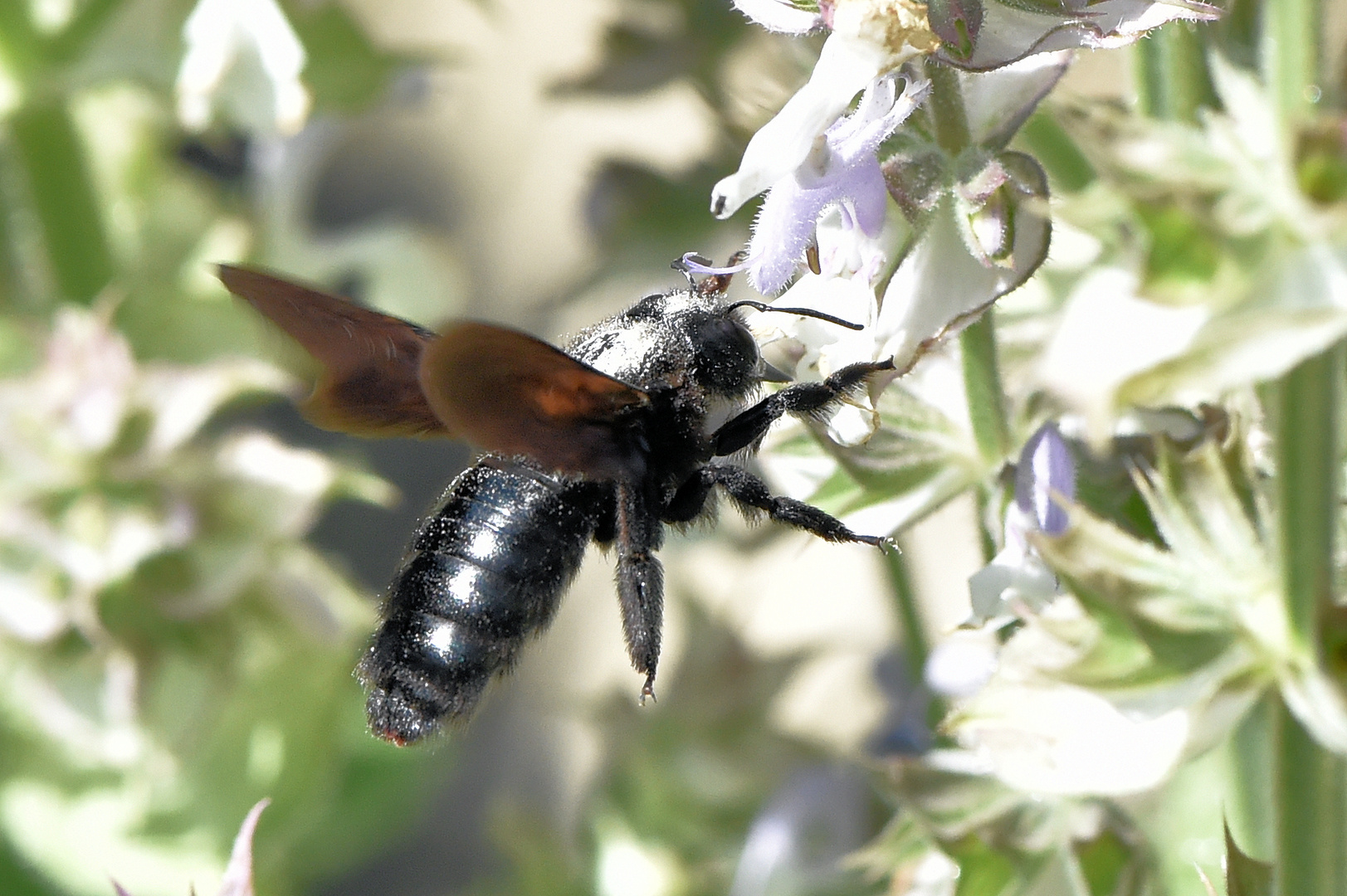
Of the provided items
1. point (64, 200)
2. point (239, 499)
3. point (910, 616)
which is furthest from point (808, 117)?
point (64, 200)

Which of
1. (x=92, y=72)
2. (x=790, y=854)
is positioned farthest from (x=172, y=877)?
(x=92, y=72)

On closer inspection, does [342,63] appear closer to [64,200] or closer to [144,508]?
[64,200]

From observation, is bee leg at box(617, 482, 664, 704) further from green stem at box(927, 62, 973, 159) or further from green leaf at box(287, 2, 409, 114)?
green leaf at box(287, 2, 409, 114)

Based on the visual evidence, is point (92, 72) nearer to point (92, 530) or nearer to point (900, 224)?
point (92, 530)

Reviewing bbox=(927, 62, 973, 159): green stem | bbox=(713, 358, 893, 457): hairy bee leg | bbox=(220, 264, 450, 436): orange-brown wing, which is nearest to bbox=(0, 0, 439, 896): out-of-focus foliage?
bbox=(220, 264, 450, 436): orange-brown wing

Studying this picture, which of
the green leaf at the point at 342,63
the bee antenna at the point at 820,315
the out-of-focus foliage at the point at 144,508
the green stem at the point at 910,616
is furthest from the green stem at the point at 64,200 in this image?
the bee antenna at the point at 820,315

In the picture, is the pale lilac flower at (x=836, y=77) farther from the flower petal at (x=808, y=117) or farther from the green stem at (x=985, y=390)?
the green stem at (x=985, y=390)
